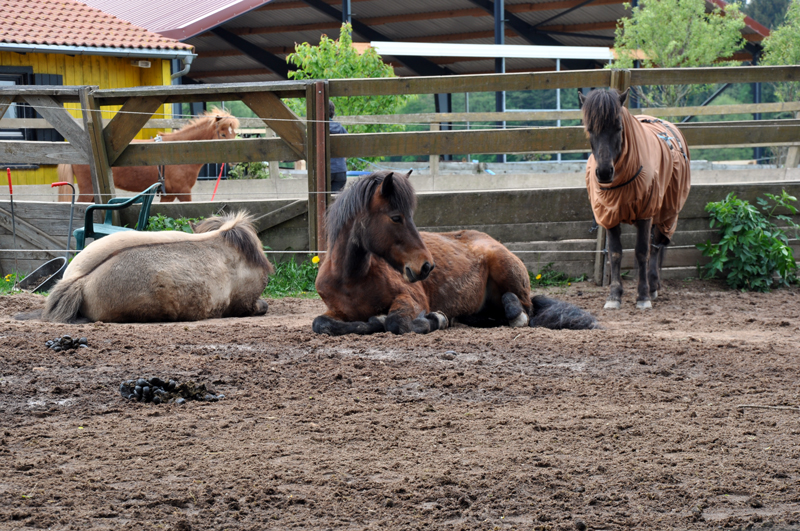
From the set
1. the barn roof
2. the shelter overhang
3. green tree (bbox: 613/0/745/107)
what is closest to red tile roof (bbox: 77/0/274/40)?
the barn roof

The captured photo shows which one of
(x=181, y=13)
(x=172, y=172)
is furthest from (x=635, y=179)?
(x=181, y=13)

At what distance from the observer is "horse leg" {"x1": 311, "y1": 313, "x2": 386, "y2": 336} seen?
16.5ft

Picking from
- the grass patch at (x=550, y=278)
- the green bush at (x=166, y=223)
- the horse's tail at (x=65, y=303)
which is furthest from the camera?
the grass patch at (x=550, y=278)

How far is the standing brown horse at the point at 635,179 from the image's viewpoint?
609 centimetres

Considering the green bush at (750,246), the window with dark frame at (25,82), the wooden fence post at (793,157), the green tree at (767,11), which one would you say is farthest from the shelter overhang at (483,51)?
the green tree at (767,11)

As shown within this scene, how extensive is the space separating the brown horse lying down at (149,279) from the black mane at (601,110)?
3215mm

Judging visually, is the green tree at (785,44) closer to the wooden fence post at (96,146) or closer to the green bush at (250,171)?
the green bush at (250,171)

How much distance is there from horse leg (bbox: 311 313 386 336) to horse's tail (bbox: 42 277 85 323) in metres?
1.88

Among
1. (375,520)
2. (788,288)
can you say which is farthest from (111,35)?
(375,520)

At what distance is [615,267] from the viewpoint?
683 centimetres

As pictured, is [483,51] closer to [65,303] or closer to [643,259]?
[643,259]

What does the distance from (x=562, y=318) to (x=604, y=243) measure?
2300mm

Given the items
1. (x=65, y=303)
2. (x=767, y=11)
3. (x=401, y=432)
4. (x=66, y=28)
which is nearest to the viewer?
(x=401, y=432)

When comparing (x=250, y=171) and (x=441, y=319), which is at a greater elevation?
(x=250, y=171)
